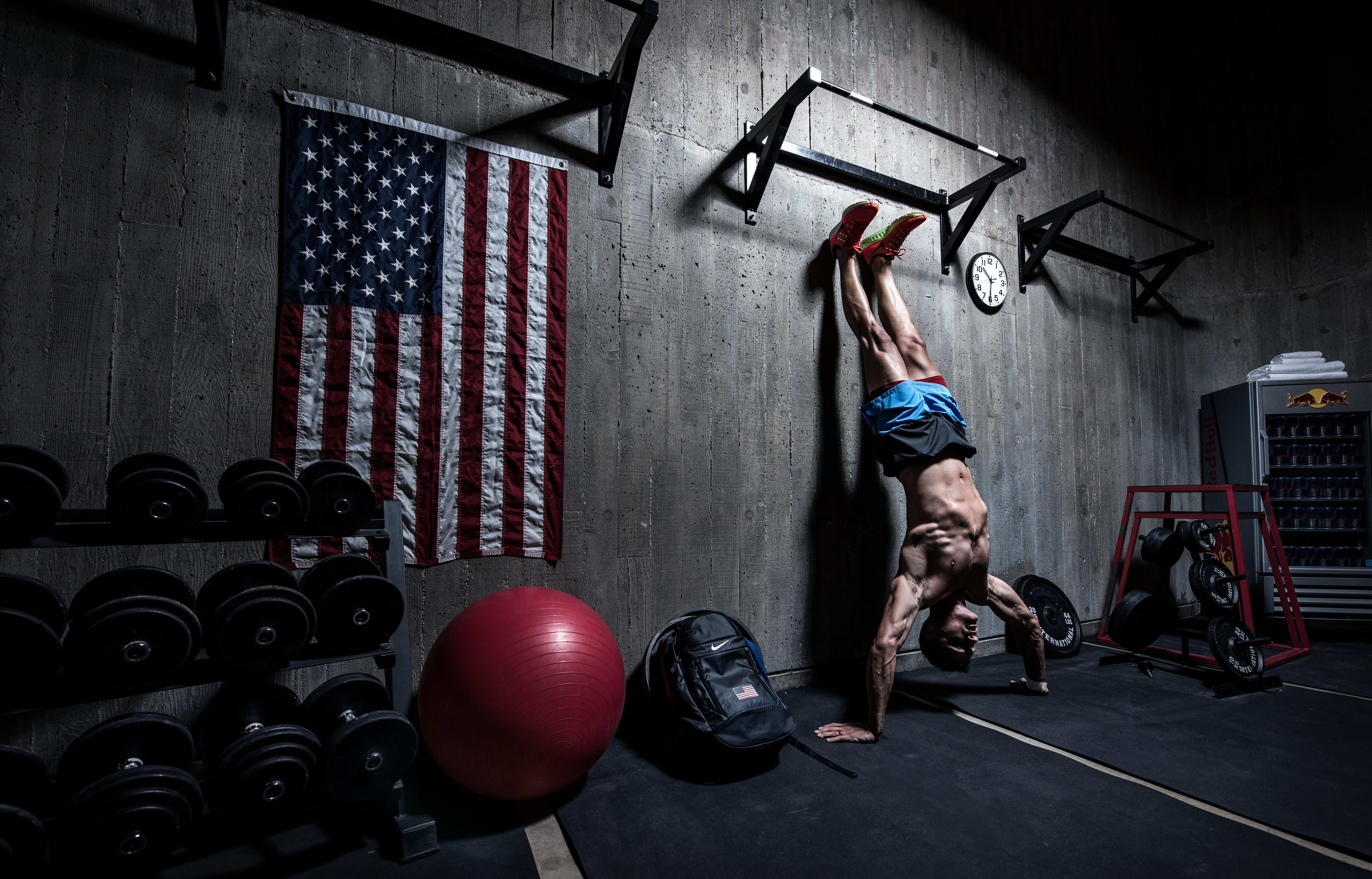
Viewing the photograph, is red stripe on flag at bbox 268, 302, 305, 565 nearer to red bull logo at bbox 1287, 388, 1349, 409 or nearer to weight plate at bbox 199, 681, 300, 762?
weight plate at bbox 199, 681, 300, 762

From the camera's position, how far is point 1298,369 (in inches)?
183

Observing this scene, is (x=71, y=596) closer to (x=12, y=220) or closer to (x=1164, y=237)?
(x=12, y=220)

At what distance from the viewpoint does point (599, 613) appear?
2.61 m

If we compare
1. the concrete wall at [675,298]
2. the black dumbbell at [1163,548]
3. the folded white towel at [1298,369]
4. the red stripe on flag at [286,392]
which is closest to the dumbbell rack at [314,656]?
the red stripe on flag at [286,392]

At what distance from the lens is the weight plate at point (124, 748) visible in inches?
51.9

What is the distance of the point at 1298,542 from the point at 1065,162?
11.4ft

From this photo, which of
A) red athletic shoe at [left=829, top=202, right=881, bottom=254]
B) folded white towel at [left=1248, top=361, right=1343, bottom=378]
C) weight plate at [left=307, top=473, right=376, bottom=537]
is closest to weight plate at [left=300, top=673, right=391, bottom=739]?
weight plate at [left=307, top=473, right=376, bottom=537]

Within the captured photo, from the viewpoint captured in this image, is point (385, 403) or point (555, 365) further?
point (555, 365)

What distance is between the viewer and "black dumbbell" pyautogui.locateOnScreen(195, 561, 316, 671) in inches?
55.8

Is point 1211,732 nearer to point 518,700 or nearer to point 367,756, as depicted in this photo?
point 518,700

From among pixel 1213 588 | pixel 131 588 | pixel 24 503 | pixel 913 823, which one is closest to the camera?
pixel 24 503

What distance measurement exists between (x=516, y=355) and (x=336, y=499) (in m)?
1.02

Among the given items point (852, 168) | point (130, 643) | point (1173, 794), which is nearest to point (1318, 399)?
point (852, 168)

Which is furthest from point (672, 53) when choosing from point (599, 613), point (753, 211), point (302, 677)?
point (302, 677)
